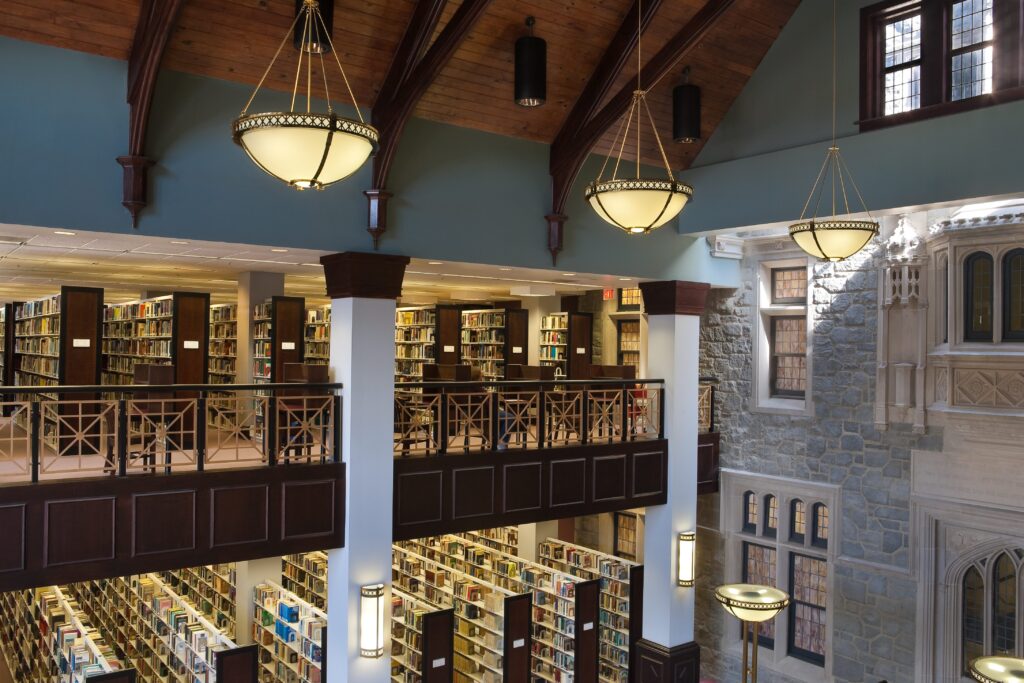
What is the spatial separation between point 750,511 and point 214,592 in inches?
271

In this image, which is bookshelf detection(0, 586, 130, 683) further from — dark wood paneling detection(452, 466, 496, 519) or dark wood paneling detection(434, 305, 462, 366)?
dark wood paneling detection(434, 305, 462, 366)

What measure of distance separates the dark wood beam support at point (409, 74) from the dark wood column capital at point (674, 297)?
392 cm

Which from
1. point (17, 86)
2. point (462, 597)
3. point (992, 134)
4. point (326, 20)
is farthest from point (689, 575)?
point (17, 86)

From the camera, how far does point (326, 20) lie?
247 inches

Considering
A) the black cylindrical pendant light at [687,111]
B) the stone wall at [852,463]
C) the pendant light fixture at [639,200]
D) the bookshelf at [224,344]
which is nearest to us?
the pendant light fixture at [639,200]

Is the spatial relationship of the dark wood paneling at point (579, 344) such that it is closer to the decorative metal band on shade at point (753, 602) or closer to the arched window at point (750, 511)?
the arched window at point (750, 511)

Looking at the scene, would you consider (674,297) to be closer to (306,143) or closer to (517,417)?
(517,417)

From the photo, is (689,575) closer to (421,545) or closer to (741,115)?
(421,545)

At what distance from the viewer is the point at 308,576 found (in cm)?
1003

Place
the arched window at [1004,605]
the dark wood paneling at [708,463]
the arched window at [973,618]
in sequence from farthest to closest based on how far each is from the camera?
1. the dark wood paneling at [708,463]
2. the arched window at [973,618]
3. the arched window at [1004,605]

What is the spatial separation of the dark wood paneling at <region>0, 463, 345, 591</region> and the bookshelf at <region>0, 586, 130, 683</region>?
3.01ft

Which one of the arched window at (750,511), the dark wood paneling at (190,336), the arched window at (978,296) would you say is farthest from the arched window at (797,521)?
the dark wood paneling at (190,336)

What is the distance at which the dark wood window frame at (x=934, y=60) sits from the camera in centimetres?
702

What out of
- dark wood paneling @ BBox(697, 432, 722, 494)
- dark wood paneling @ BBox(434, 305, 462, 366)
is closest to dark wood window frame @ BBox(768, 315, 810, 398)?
dark wood paneling @ BBox(697, 432, 722, 494)
